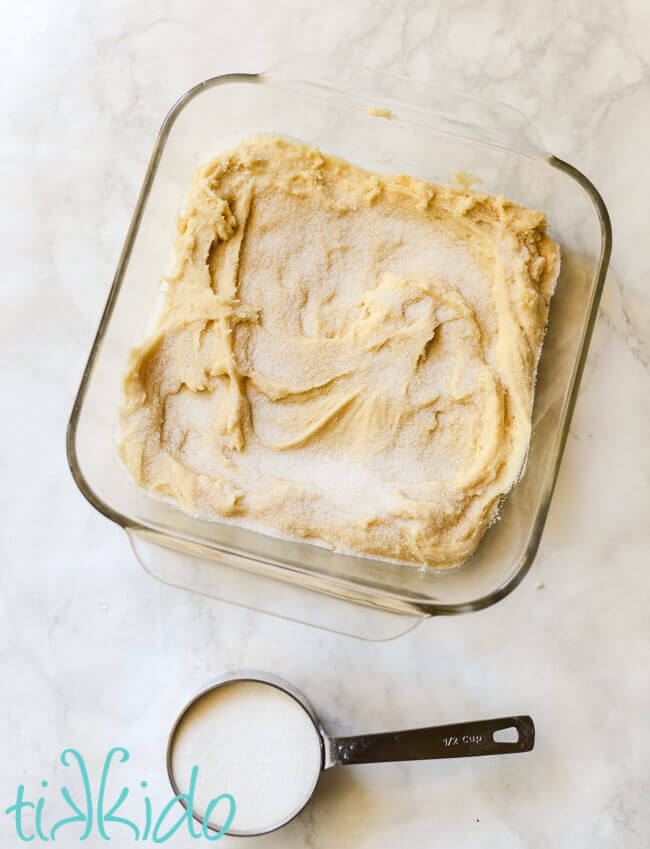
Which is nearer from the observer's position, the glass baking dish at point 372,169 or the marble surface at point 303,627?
the glass baking dish at point 372,169

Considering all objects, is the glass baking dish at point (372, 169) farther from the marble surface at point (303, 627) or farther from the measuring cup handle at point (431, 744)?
the measuring cup handle at point (431, 744)

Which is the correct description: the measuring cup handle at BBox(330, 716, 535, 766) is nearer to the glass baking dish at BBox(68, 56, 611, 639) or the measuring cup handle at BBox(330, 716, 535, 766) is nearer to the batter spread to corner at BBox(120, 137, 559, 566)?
the glass baking dish at BBox(68, 56, 611, 639)

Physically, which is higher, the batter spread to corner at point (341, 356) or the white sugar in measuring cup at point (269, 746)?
the batter spread to corner at point (341, 356)

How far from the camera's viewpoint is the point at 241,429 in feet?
5.08

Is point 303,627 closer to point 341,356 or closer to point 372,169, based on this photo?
point 341,356

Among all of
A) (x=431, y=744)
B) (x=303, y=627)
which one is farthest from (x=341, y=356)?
(x=431, y=744)

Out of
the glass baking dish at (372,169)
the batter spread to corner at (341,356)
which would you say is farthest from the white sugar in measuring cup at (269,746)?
the batter spread to corner at (341,356)

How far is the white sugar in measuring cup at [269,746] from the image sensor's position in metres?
1.55

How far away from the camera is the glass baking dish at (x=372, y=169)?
149cm

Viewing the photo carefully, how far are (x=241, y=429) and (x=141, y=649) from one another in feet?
1.70

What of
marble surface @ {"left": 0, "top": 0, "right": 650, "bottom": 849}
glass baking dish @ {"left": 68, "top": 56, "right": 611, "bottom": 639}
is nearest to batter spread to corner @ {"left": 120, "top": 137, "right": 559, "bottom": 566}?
glass baking dish @ {"left": 68, "top": 56, "right": 611, "bottom": 639}

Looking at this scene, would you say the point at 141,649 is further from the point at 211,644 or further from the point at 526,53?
the point at 526,53

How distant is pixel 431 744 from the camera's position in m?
1.55

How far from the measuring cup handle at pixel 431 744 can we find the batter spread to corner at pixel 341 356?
339 mm
